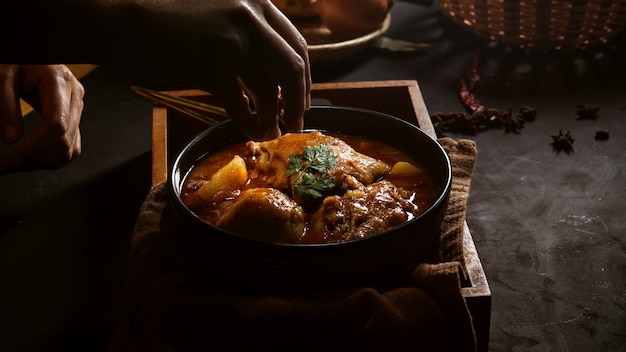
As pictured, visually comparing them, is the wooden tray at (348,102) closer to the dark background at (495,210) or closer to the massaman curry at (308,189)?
the dark background at (495,210)

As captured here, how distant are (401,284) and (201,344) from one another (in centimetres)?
40

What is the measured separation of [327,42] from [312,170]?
150 cm

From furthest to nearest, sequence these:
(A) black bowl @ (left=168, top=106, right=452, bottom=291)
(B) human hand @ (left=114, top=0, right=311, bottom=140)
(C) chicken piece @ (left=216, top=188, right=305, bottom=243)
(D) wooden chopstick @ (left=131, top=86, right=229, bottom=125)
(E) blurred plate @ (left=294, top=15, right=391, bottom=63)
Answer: (E) blurred plate @ (left=294, top=15, right=391, bottom=63) < (D) wooden chopstick @ (left=131, top=86, right=229, bottom=125) < (C) chicken piece @ (left=216, top=188, right=305, bottom=243) < (A) black bowl @ (left=168, top=106, right=452, bottom=291) < (B) human hand @ (left=114, top=0, right=311, bottom=140)

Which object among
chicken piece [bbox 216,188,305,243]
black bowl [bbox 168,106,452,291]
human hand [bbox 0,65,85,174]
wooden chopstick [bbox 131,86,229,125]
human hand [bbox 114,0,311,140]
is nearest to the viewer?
human hand [bbox 114,0,311,140]

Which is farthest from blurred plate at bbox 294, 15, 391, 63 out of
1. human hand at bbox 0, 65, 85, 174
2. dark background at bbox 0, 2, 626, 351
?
human hand at bbox 0, 65, 85, 174

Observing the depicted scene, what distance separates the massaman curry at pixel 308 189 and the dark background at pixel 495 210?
404mm

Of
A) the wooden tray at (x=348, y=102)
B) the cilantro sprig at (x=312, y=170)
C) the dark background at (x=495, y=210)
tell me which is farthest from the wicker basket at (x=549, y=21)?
the cilantro sprig at (x=312, y=170)

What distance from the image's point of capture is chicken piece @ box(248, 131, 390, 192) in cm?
148

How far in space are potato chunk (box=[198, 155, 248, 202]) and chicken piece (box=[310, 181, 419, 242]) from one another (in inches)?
9.2

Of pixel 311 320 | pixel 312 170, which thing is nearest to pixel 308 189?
pixel 312 170

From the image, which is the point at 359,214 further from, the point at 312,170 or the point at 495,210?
the point at 495,210

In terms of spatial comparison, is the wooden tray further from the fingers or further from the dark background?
the fingers

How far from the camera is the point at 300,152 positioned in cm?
155

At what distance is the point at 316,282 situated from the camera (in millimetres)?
1247
